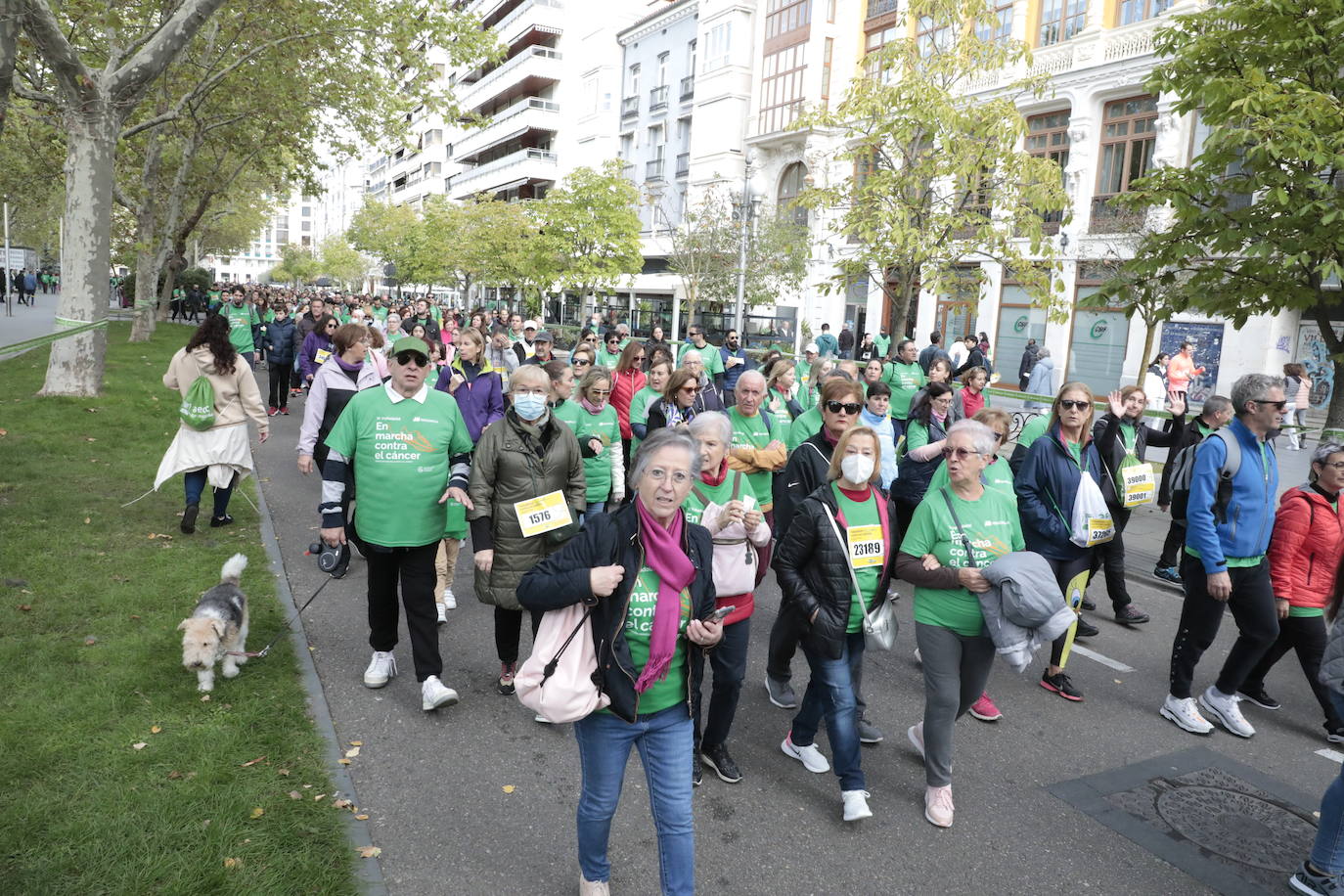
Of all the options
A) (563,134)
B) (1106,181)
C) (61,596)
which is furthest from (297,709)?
(563,134)

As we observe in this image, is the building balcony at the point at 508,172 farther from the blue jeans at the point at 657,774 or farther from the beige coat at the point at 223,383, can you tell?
the blue jeans at the point at 657,774

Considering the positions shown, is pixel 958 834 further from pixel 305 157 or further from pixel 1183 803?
pixel 305 157

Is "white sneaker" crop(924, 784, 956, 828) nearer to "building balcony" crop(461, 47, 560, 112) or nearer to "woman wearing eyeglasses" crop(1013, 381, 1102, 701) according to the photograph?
"woman wearing eyeglasses" crop(1013, 381, 1102, 701)

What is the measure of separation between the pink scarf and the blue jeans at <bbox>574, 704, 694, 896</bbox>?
0.57ft

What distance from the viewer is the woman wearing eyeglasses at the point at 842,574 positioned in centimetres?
412

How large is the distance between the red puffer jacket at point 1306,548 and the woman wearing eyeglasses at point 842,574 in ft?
9.24

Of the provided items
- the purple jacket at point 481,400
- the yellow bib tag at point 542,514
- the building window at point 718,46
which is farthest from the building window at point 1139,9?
the yellow bib tag at point 542,514

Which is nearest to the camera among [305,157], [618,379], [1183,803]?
[1183,803]

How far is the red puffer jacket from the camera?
5246 millimetres

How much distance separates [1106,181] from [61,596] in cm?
2932

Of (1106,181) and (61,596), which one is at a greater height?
(1106,181)

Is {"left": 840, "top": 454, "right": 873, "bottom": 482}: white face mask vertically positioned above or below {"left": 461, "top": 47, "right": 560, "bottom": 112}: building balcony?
below

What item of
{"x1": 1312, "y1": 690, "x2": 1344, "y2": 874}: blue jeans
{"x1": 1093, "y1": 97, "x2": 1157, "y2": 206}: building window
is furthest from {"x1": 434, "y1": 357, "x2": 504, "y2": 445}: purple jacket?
{"x1": 1093, "y1": 97, "x2": 1157, "y2": 206}: building window

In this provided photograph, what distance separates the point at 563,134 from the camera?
5766 centimetres
